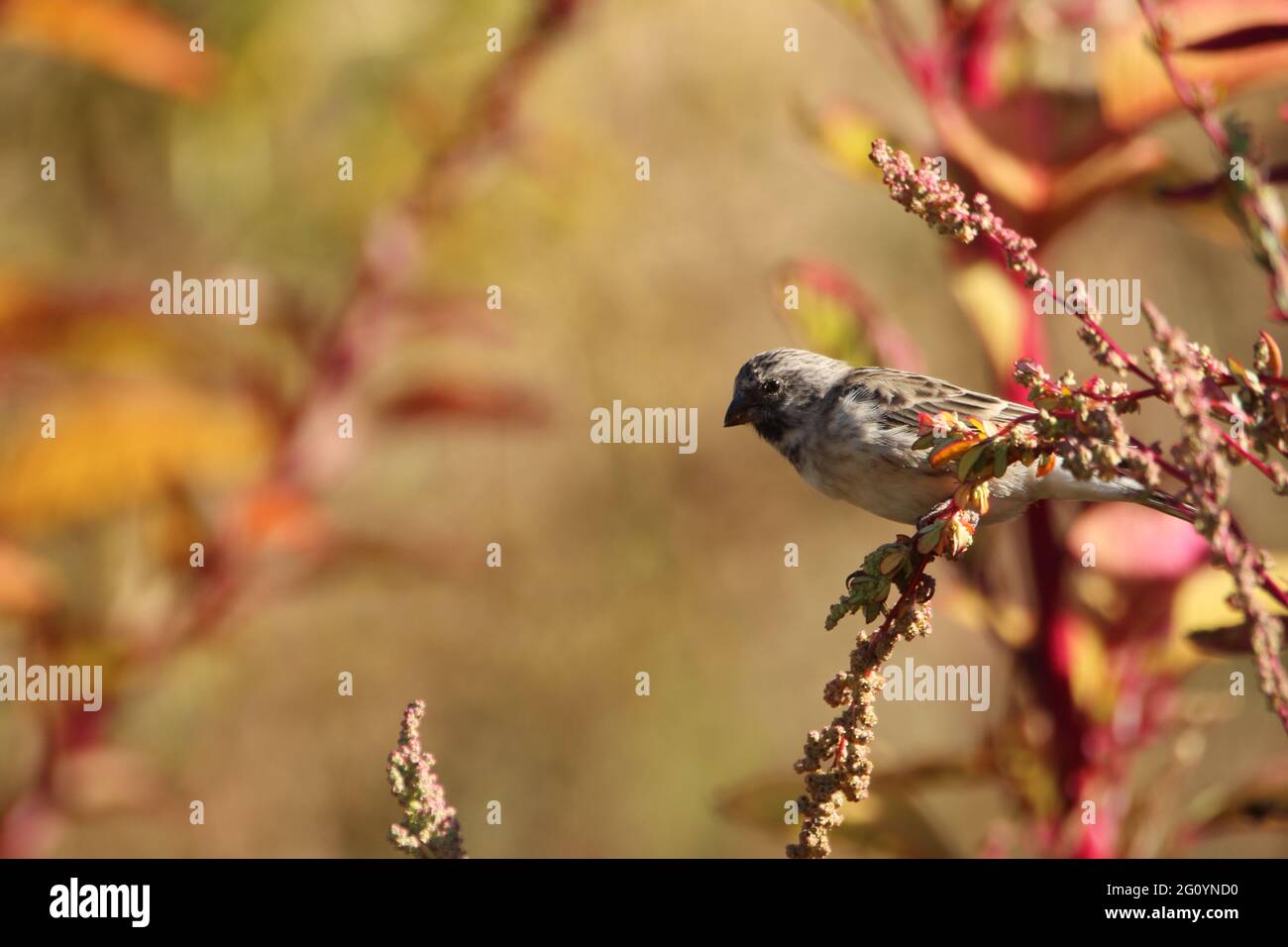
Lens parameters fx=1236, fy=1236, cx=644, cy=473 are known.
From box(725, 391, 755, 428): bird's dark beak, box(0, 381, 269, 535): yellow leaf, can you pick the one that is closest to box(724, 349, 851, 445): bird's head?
box(725, 391, 755, 428): bird's dark beak

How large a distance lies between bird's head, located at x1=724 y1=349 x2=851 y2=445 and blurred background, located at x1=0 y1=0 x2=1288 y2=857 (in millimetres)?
178

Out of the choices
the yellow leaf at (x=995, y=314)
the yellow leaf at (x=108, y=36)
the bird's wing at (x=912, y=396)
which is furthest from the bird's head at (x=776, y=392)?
the yellow leaf at (x=108, y=36)

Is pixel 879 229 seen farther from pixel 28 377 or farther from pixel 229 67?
pixel 28 377

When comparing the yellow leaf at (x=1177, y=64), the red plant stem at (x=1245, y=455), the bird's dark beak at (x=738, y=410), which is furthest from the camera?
the bird's dark beak at (x=738, y=410)

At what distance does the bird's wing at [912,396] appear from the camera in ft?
7.79

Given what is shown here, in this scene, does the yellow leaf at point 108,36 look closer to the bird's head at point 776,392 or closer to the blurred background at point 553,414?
the blurred background at point 553,414

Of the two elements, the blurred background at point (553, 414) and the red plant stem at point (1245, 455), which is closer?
the red plant stem at point (1245, 455)

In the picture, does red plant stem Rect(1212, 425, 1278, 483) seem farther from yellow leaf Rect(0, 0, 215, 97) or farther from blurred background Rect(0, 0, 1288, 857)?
yellow leaf Rect(0, 0, 215, 97)

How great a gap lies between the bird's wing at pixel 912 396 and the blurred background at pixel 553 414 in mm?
87

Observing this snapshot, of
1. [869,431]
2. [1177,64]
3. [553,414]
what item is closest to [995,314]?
[1177,64]

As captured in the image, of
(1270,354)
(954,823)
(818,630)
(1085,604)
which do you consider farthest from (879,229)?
(1270,354)

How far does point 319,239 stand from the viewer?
3205 mm

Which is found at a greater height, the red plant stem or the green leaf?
the green leaf

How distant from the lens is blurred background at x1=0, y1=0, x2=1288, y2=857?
2014mm
